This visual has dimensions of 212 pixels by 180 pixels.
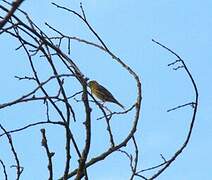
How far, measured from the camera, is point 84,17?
9.27 ft

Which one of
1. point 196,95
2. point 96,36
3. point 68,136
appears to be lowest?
point 68,136

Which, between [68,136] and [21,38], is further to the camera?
[21,38]

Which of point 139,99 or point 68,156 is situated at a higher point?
point 139,99

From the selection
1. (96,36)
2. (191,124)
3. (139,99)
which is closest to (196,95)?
(191,124)

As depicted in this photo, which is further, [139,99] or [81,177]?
[139,99]

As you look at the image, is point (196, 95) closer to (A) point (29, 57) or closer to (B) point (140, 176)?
(B) point (140, 176)

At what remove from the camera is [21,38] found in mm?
2217

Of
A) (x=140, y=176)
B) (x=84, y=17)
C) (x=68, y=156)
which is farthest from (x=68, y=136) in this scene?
(x=84, y=17)

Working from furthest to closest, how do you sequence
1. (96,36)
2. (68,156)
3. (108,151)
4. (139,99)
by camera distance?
(96,36) → (139,99) → (108,151) → (68,156)

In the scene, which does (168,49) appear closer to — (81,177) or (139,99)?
(139,99)

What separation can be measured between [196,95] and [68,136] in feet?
3.20

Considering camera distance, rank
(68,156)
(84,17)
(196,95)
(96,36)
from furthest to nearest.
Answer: (84,17) < (96,36) < (196,95) < (68,156)

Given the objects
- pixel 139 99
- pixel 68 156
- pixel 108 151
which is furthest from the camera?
pixel 139 99

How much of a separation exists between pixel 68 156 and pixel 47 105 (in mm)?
599
